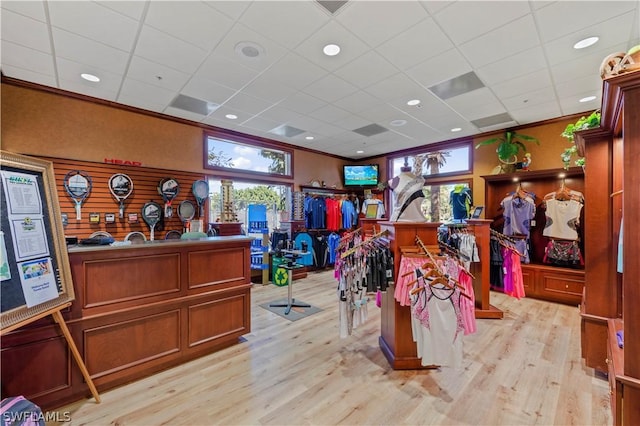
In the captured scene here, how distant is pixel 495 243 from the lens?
4.44 m

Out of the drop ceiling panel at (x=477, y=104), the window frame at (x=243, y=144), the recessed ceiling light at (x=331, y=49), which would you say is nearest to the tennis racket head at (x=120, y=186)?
the window frame at (x=243, y=144)

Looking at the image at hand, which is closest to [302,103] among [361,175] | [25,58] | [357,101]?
[357,101]

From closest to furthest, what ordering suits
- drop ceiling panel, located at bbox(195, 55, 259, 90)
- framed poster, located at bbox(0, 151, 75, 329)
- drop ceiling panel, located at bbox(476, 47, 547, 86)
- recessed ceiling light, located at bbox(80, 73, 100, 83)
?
framed poster, located at bbox(0, 151, 75, 329) → drop ceiling panel, located at bbox(476, 47, 547, 86) → drop ceiling panel, located at bbox(195, 55, 259, 90) → recessed ceiling light, located at bbox(80, 73, 100, 83)

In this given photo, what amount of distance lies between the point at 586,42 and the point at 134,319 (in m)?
5.27

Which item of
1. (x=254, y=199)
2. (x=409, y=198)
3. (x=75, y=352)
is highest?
(x=254, y=199)

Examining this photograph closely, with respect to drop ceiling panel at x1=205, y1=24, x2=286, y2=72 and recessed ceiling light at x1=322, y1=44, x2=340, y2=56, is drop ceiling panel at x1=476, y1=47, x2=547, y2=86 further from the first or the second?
drop ceiling panel at x1=205, y1=24, x2=286, y2=72

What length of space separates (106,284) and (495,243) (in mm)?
5221

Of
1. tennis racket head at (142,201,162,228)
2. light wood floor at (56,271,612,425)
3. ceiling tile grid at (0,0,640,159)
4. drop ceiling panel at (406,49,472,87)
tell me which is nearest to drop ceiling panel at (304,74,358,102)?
ceiling tile grid at (0,0,640,159)

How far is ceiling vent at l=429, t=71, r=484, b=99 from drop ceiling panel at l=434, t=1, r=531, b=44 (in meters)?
0.90

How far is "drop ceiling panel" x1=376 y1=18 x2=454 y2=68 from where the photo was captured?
2.64 m

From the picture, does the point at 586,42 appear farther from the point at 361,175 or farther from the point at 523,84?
the point at 361,175

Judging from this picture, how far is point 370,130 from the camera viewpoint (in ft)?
19.0

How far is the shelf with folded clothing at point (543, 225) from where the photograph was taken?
4.47 m

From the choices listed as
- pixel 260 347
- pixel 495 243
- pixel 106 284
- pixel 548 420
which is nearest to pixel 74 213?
pixel 106 284
